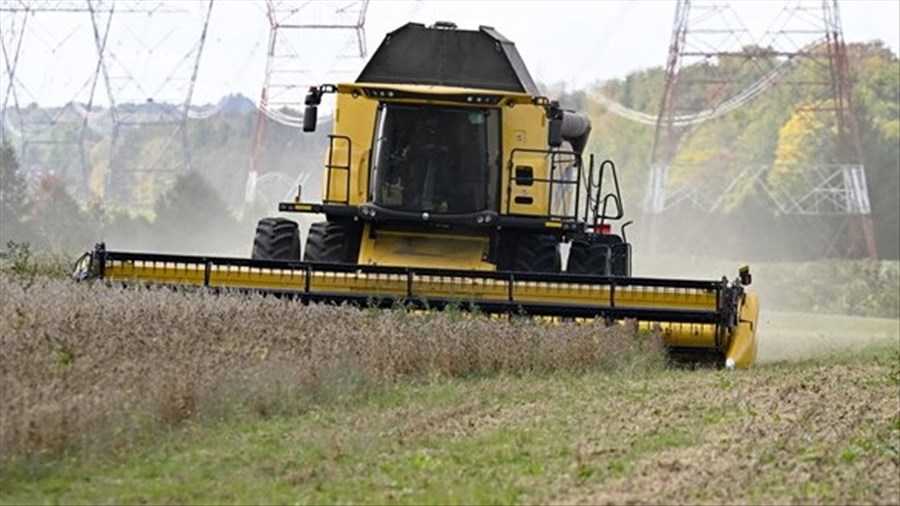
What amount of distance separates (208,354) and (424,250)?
307 inches

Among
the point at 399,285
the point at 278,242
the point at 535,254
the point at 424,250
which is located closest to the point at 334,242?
the point at 278,242

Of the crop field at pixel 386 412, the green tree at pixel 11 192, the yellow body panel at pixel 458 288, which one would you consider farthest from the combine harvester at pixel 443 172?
the green tree at pixel 11 192

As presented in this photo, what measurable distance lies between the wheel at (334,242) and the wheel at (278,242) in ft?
0.52

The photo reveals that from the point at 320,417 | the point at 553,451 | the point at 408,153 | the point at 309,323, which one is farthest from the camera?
the point at 408,153

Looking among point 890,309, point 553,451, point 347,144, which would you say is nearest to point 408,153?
point 347,144

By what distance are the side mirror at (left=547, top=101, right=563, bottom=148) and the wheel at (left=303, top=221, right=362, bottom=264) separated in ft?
7.84

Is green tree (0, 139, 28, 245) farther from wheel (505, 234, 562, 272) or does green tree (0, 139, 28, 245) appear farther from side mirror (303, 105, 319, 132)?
wheel (505, 234, 562, 272)

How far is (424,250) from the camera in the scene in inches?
865

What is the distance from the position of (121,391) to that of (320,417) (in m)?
1.65

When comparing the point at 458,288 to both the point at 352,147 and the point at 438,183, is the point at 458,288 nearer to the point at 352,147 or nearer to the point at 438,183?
the point at 438,183

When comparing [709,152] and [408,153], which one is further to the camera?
[709,152]

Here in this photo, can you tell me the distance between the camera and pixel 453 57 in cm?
2267

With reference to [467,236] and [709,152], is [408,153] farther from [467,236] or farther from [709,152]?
[709,152]

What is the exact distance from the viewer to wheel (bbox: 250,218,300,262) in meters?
22.0
